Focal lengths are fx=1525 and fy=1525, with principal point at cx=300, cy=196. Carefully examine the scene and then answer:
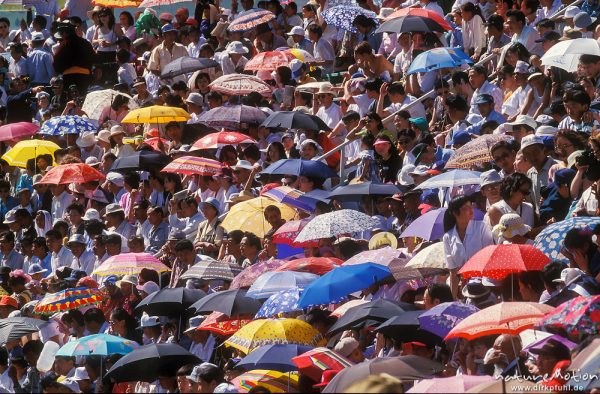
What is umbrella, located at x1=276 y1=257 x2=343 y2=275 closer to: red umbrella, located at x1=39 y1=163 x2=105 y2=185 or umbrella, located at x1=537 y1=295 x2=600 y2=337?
umbrella, located at x1=537 y1=295 x2=600 y2=337

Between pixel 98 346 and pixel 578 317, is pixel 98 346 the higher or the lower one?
the lower one

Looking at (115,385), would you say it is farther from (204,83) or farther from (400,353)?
(204,83)

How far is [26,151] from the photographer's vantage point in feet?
74.5

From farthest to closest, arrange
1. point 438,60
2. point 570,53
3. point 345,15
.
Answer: point 345,15 → point 438,60 → point 570,53

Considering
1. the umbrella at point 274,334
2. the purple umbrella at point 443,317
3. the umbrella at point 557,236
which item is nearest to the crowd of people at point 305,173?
the umbrella at point 557,236

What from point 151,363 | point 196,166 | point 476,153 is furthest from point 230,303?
point 196,166

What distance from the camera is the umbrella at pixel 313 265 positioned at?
1435cm

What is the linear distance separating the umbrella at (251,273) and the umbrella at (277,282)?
0.65 m

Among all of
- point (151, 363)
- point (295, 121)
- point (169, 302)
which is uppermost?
point (151, 363)

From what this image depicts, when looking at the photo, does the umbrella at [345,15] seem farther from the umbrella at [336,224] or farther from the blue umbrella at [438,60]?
the umbrella at [336,224]

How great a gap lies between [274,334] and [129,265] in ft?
14.5

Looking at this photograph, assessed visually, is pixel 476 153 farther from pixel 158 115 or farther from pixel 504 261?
pixel 158 115

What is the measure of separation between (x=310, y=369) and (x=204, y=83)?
12.0 meters

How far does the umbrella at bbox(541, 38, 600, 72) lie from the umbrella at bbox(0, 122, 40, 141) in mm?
10306
